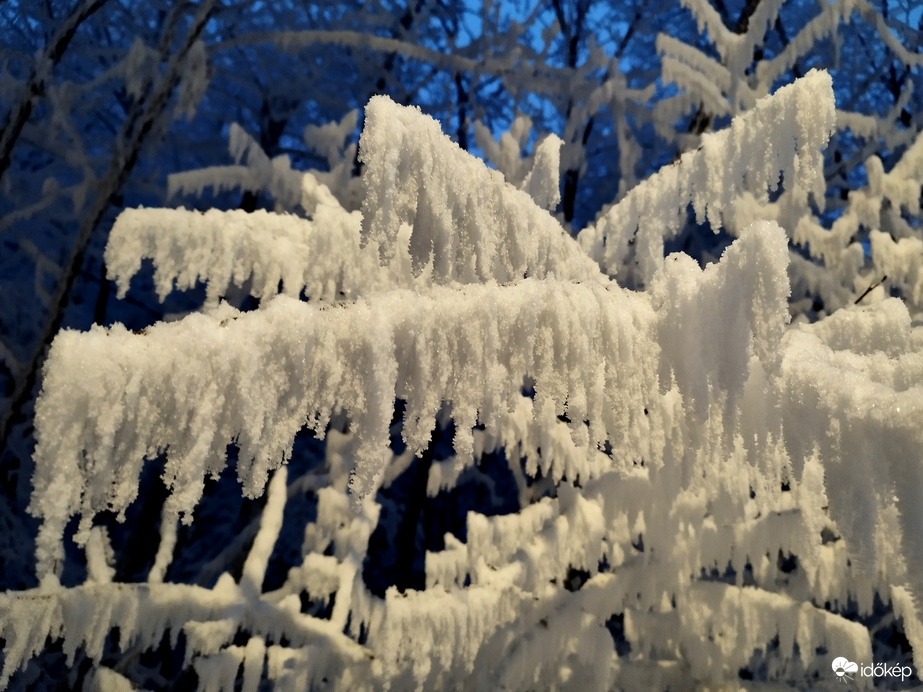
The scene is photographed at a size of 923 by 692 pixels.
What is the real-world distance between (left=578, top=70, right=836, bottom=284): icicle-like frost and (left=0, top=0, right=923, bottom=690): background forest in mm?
12

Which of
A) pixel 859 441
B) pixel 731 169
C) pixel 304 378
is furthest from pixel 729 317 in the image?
pixel 731 169

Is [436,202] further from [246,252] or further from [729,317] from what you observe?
[246,252]

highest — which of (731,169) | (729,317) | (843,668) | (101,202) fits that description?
(101,202)

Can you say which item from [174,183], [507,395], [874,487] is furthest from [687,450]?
[174,183]

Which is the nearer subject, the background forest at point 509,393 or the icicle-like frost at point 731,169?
the background forest at point 509,393

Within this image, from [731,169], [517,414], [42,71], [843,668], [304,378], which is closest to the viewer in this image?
[304,378]

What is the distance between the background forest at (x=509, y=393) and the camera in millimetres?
1309

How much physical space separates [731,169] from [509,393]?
1.43 m

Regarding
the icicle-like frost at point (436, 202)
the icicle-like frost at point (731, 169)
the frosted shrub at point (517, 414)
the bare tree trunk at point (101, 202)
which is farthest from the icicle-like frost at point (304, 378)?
the bare tree trunk at point (101, 202)

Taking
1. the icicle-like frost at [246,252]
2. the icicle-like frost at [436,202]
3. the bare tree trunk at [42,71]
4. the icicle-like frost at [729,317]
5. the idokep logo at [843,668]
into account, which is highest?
the bare tree trunk at [42,71]

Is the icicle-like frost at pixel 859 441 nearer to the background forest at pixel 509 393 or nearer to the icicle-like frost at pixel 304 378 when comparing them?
the background forest at pixel 509 393

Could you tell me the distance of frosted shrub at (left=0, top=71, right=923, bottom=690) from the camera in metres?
1.26

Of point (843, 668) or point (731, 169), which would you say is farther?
point (843, 668)

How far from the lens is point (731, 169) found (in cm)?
228
